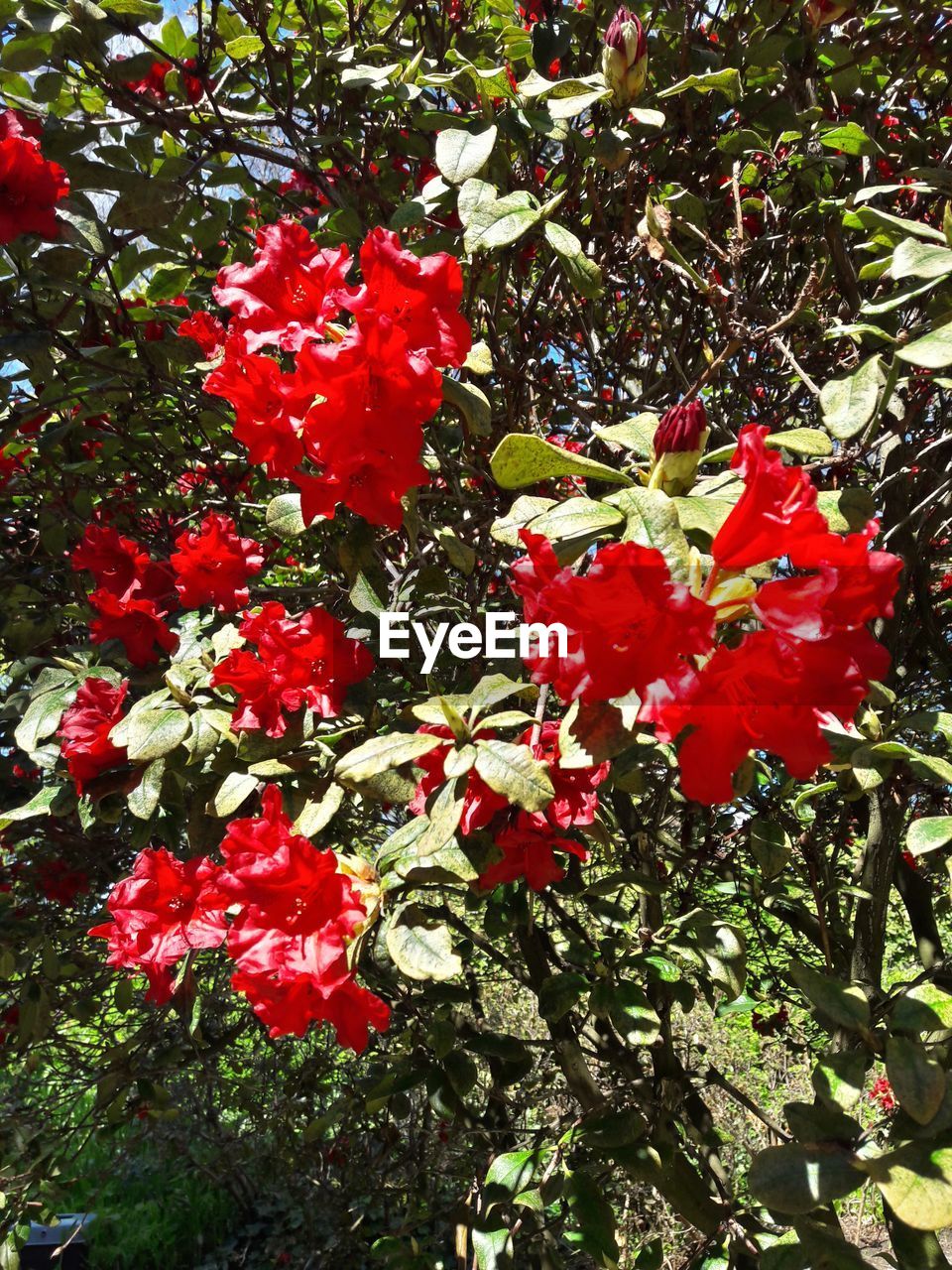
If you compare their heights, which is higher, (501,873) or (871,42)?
(871,42)

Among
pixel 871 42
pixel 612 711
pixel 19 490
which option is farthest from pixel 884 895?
pixel 19 490

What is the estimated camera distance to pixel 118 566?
156 centimetres

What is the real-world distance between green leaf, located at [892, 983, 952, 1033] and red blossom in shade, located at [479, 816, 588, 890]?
0.37m

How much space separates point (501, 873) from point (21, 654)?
4.01 ft

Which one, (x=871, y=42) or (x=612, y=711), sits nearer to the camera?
(x=612, y=711)

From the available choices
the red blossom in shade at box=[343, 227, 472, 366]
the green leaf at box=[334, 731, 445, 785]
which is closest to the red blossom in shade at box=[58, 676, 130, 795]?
the green leaf at box=[334, 731, 445, 785]

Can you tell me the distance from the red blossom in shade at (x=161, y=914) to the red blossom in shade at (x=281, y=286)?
2.16 feet

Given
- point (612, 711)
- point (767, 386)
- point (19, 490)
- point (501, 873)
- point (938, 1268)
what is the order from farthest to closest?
point (19, 490) < point (767, 386) < point (501, 873) < point (938, 1268) < point (612, 711)

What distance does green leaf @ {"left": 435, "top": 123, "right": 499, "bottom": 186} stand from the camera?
3.69ft

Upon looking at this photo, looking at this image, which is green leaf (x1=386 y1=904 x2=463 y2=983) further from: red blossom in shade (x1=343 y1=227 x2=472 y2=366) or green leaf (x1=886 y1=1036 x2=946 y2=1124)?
red blossom in shade (x1=343 y1=227 x2=472 y2=366)

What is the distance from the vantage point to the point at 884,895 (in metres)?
1.82

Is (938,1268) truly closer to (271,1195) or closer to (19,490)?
(19,490)

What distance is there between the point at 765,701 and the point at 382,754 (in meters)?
0.42

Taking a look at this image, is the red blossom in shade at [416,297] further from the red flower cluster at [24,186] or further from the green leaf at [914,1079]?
the green leaf at [914,1079]
